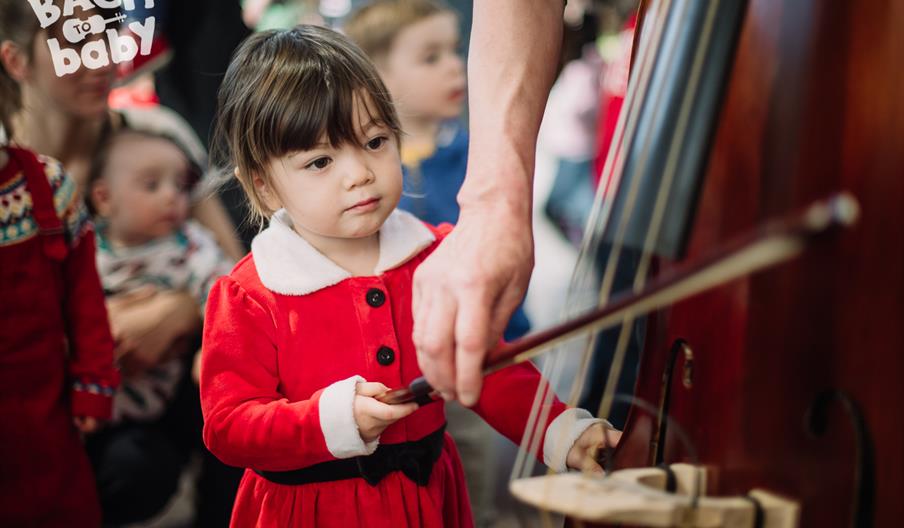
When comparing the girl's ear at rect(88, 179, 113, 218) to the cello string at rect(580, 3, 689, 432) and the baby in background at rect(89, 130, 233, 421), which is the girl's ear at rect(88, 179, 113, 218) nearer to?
the baby in background at rect(89, 130, 233, 421)

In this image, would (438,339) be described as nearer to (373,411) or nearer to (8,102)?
(373,411)

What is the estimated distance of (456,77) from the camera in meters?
1.81

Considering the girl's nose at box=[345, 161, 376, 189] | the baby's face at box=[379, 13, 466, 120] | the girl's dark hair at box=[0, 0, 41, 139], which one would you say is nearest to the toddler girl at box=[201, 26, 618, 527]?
the girl's nose at box=[345, 161, 376, 189]

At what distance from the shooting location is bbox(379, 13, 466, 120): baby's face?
1812 millimetres

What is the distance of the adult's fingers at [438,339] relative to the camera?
666 mm

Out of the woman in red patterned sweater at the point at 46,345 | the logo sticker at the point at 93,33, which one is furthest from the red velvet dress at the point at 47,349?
the logo sticker at the point at 93,33

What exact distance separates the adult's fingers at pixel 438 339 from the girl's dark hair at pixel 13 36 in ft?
1.87

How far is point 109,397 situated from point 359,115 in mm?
567

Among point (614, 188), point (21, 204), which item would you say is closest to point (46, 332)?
point (21, 204)

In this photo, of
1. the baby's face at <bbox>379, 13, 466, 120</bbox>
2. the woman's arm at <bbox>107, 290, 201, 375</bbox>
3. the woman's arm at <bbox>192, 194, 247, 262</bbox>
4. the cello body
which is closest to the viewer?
the cello body

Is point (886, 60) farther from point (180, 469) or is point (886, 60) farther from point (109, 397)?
point (180, 469)

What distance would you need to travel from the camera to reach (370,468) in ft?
2.72

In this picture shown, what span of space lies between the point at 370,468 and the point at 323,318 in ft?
0.46

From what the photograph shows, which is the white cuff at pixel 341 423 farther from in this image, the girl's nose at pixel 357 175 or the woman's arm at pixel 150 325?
the woman's arm at pixel 150 325
